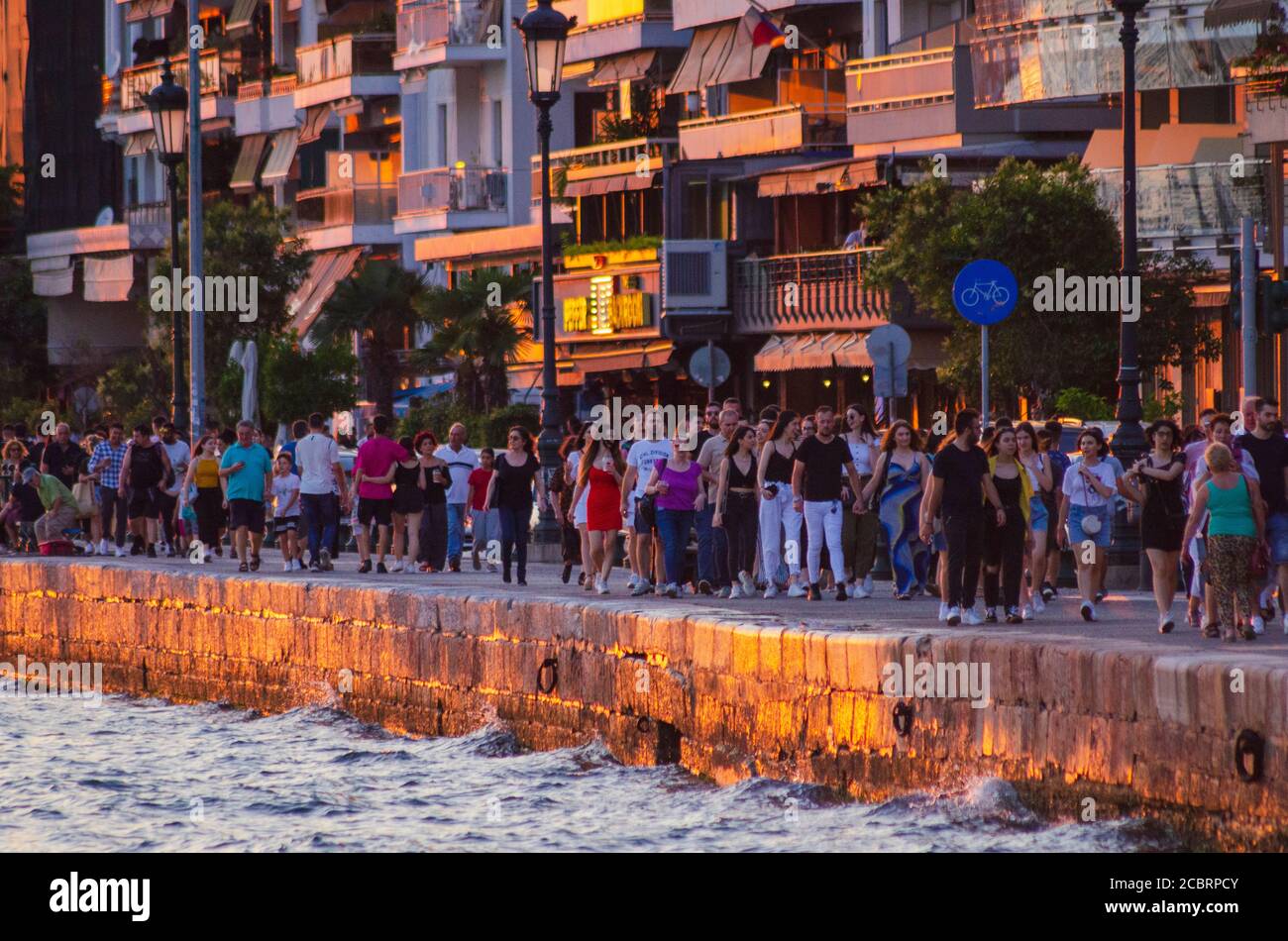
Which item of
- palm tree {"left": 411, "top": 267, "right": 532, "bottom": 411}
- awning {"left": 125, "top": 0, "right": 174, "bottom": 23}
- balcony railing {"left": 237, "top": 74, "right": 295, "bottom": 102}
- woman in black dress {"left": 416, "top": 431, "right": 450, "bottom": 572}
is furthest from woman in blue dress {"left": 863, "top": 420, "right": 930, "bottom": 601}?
awning {"left": 125, "top": 0, "right": 174, "bottom": 23}

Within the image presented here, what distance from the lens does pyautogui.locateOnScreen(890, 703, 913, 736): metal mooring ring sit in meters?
18.8

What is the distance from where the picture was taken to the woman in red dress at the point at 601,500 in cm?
2533

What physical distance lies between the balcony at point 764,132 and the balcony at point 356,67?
11.6 m

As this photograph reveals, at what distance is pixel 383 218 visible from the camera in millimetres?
62094

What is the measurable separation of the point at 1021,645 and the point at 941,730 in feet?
3.18

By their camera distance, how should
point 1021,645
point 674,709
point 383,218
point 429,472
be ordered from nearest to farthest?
point 1021,645 → point 674,709 → point 429,472 → point 383,218

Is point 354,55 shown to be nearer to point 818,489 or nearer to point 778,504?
point 778,504

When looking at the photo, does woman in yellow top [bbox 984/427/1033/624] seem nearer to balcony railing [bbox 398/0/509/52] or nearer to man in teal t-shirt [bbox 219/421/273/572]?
man in teal t-shirt [bbox 219/421/273/572]

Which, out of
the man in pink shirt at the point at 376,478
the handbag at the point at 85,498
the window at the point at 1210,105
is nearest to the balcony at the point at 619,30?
the window at the point at 1210,105

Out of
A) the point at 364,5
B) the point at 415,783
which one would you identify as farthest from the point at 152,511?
the point at 364,5

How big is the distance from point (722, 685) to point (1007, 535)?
255 centimetres

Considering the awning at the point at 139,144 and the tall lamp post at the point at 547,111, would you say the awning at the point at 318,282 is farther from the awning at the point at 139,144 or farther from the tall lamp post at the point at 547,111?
the tall lamp post at the point at 547,111

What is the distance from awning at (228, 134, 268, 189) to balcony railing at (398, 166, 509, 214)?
993cm
